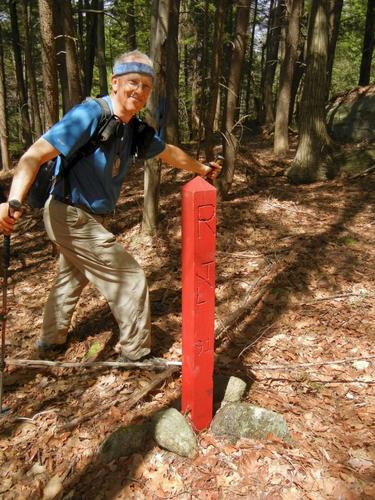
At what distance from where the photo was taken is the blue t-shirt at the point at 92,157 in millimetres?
2834

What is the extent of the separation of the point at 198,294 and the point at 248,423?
111 centimetres

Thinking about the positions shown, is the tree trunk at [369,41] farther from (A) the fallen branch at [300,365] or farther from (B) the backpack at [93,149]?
(B) the backpack at [93,149]

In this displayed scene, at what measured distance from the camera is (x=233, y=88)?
272 inches

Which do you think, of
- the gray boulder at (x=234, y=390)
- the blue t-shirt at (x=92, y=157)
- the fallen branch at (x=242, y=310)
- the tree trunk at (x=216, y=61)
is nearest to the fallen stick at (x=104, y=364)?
the gray boulder at (x=234, y=390)

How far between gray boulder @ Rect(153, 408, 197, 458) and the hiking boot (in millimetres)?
1688

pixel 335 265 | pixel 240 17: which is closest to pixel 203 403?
pixel 335 265

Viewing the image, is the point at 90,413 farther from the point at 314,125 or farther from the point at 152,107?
the point at 314,125

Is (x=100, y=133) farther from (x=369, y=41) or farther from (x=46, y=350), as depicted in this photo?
(x=369, y=41)

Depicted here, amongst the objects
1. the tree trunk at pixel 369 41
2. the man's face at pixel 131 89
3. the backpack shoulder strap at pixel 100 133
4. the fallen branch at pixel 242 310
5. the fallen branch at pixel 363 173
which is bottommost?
the fallen branch at pixel 242 310

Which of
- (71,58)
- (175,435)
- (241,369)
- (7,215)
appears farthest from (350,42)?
(175,435)

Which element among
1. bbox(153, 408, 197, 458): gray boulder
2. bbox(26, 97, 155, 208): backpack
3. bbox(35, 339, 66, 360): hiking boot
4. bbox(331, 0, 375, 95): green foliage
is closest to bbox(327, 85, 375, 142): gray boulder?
bbox(26, 97, 155, 208): backpack

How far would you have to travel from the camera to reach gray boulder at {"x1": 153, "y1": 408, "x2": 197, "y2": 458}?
9.11 feet

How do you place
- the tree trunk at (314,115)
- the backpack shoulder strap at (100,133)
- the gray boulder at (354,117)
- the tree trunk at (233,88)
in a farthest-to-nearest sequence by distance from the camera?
the gray boulder at (354,117)
the tree trunk at (314,115)
the tree trunk at (233,88)
the backpack shoulder strap at (100,133)

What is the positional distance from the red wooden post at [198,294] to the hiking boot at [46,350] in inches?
69.9
